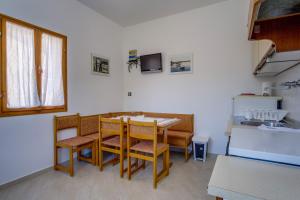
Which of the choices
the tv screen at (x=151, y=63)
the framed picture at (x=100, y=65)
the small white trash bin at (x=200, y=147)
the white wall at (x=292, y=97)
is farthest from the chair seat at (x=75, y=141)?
the white wall at (x=292, y=97)

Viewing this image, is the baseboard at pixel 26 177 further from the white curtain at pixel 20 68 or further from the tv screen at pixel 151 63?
the tv screen at pixel 151 63

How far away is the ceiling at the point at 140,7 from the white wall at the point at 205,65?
163 millimetres

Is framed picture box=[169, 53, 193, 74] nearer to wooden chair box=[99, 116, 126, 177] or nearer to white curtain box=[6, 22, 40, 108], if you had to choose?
wooden chair box=[99, 116, 126, 177]

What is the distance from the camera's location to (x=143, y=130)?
7.17 feet

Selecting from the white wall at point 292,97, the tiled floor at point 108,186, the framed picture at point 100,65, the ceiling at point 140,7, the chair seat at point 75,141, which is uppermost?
the ceiling at point 140,7

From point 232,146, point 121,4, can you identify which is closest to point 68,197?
point 232,146

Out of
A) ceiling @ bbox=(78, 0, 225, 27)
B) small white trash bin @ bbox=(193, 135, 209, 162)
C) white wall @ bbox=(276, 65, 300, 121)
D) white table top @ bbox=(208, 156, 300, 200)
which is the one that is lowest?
small white trash bin @ bbox=(193, 135, 209, 162)

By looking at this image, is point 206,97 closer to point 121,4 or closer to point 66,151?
point 121,4

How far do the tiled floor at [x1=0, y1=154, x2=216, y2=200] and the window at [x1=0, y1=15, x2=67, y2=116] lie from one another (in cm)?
97

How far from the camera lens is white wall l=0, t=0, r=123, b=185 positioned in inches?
83.8

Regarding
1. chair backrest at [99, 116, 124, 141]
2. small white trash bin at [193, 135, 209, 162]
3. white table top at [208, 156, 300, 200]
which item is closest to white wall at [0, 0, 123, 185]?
chair backrest at [99, 116, 124, 141]

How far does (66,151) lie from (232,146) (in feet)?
8.86

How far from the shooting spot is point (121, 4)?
10.1ft

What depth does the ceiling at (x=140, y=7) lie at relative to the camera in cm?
300
